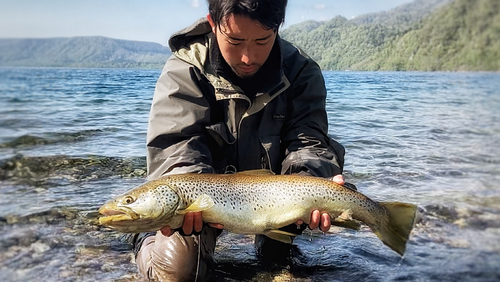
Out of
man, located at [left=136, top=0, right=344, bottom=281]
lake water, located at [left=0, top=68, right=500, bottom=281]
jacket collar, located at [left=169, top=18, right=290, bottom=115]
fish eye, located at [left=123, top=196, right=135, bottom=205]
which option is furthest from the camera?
jacket collar, located at [left=169, top=18, right=290, bottom=115]

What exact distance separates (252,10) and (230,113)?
95 centimetres

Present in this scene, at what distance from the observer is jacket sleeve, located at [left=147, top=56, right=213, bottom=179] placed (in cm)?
359

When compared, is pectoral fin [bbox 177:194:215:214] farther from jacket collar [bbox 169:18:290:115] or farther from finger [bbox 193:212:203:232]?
jacket collar [bbox 169:18:290:115]

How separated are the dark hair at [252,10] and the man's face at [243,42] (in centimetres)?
3

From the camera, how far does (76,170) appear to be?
7.27 metres

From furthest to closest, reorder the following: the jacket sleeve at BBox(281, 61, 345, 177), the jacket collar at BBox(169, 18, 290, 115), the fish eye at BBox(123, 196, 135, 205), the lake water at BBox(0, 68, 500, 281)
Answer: the jacket sleeve at BBox(281, 61, 345, 177), the jacket collar at BBox(169, 18, 290, 115), the fish eye at BBox(123, 196, 135, 205), the lake water at BBox(0, 68, 500, 281)

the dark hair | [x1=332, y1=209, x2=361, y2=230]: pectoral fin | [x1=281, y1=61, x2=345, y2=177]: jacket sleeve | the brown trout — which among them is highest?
the dark hair

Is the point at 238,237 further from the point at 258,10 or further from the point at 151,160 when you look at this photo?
the point at 258,10

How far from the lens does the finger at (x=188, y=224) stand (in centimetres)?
307

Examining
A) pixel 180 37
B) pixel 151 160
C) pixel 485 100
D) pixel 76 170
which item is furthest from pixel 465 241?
pixel 76 170

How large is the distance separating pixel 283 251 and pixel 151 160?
4.47ft

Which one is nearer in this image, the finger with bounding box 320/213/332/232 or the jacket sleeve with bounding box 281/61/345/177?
the finger with bounding box 320/213/332/232

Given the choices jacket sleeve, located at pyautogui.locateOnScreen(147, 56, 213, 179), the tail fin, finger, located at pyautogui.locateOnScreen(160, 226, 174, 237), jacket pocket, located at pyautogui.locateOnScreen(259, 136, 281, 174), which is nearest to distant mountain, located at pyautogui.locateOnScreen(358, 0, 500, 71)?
the tail fin

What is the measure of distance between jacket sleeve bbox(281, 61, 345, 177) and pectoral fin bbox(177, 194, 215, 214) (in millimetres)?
969
